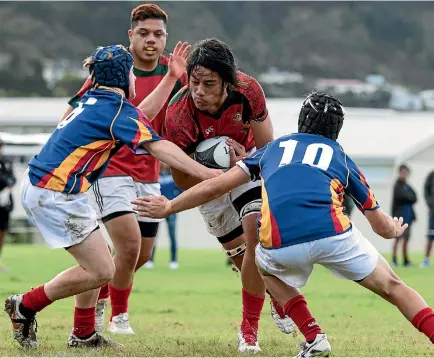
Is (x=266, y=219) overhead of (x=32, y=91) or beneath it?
overhead

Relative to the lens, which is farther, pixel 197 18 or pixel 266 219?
pixel 197 18

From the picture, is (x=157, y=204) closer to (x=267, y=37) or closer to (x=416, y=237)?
(x=416, y=237)

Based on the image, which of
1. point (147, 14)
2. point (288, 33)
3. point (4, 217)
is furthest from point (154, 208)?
point (288, 33)

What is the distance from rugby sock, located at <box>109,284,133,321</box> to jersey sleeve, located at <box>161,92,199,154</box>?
1.49 meters

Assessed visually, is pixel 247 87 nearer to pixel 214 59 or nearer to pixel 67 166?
pixel 214 59

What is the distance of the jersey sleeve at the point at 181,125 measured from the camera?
7.09 metres

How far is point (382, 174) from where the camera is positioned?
1153 inches

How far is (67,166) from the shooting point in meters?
6.39

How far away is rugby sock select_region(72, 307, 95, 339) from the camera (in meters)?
6.94

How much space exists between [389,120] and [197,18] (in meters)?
10.9

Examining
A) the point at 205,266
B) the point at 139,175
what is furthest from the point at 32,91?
the point at 139,175

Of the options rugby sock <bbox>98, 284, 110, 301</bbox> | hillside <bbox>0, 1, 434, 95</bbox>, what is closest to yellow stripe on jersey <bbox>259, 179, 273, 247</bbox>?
rugby sock <bbox>98, 284, 110, 301</bbox>

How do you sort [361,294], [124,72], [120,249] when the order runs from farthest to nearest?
[361,294] < [120,249] < [124,72]

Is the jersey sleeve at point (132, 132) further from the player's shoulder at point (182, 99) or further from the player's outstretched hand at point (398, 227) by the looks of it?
the player's outstretched hand at point (398, 227)
